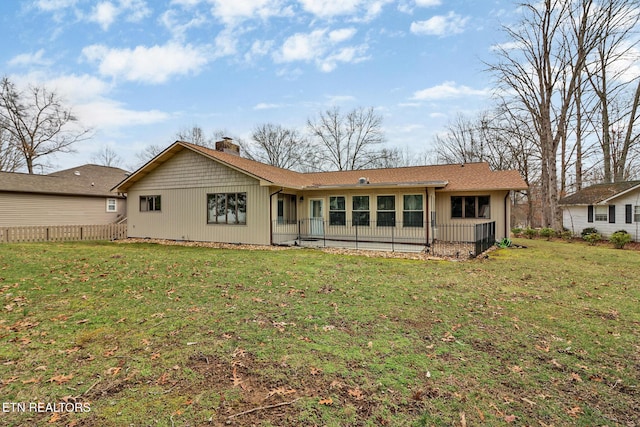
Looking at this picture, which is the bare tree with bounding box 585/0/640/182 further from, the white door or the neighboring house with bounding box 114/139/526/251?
the white door

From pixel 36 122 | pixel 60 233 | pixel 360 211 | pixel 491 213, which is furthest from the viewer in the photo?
pixel 36 122

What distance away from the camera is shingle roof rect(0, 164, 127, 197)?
1769 cm

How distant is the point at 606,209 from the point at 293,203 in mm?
19759

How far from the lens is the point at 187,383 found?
2.94 meters

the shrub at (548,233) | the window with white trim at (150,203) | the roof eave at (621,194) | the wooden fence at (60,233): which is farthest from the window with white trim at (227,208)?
the roof eave at (621,194)

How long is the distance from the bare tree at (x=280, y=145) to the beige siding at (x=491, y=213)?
23.9 metres

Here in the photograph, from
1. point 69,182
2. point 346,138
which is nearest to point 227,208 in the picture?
point 69,182

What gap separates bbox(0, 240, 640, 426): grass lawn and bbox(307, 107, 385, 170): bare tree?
2914cm

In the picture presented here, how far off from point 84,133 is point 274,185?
26640 millimetres

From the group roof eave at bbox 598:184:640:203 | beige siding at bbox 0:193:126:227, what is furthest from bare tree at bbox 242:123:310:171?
roof eave at bbox 598:184:640:203

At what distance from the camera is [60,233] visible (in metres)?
15.7

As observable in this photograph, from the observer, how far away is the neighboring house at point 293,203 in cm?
1391

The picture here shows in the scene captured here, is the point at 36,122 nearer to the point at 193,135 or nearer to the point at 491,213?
the point at 193,135

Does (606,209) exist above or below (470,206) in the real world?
below
